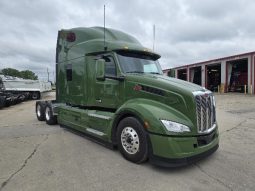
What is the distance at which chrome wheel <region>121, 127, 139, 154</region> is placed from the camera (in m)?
4.43

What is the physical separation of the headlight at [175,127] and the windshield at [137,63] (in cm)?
174

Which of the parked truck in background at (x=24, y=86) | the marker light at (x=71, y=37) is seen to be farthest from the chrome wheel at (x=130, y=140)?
the parked truck in background at (x=24, y=86)

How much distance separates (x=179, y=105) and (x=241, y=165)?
5.52ft

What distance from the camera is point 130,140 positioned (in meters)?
4.52

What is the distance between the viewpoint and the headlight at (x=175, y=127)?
3.96 meters

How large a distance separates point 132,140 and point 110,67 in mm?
1864

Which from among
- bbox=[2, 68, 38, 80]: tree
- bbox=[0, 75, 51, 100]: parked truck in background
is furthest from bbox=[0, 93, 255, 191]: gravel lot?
bbox=[2, 68, 38, 80]: tree

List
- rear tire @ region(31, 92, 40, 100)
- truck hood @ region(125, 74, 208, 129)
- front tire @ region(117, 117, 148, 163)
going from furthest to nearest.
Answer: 1. rear tire @ region(31, 92, 40, 100)
2. front tire @ region(117, 117, 148, 163)
3. truck hood @ region(125, 74, 208, 129)

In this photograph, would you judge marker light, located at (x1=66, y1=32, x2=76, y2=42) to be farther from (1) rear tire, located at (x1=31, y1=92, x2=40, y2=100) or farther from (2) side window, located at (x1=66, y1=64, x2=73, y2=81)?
(1) rear tire, located at (x1=31, y1=92, x2=40, y2=100)

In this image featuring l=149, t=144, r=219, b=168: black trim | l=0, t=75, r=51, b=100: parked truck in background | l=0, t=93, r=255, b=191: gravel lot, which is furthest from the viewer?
l=0, t=75, r=51, b=100: parked truck in background

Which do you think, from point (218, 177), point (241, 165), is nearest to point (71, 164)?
point (218, 177)

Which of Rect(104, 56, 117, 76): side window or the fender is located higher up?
Rect(104, 56, 117, 76): side window

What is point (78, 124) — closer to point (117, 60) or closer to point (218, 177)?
point (117, 60)

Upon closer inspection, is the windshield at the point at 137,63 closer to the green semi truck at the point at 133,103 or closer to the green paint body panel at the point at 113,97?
the green semi truck at the point at 133,103
